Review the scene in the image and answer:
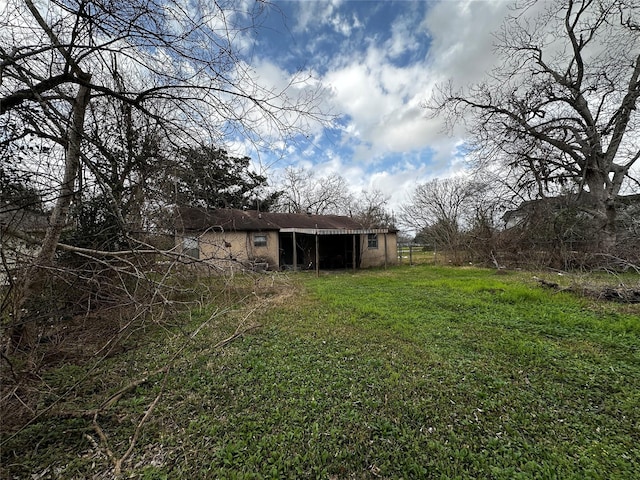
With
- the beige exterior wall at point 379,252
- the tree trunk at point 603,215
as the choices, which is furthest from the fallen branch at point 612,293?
the beige exterior wall at point 379,252

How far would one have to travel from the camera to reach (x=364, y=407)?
2422 millimetres

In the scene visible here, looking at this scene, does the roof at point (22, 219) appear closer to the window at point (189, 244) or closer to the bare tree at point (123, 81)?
the bare tree at point (123, 81)

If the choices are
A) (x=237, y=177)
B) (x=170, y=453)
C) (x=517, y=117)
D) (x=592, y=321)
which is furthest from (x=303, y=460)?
(x=517, y=117)

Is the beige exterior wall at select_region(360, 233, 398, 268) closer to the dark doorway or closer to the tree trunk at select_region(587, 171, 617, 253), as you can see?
the dark doorway

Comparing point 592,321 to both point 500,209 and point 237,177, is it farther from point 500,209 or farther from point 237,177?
point 500,209

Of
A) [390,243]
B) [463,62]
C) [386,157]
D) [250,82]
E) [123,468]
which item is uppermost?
[463,62]

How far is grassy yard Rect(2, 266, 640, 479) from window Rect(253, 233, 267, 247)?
9.19 m

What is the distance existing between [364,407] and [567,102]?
1603 centimetres

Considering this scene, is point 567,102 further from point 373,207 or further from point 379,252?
point 373,207

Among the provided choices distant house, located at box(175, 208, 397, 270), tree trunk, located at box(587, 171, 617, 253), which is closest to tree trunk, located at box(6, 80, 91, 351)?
distant house, located at box(175, 208, 397, 270)

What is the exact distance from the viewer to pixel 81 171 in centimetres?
240

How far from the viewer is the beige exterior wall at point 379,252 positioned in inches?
600

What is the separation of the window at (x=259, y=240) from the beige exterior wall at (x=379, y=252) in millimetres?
5597

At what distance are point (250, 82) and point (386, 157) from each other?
46.6 ft
